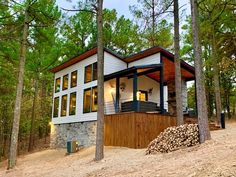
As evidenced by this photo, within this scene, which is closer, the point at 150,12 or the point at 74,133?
the point at 150,12

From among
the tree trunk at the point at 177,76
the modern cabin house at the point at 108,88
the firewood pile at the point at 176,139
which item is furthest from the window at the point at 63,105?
the firewood pile at the point at 176,139

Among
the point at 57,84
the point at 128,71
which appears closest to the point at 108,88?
the point at 128,71

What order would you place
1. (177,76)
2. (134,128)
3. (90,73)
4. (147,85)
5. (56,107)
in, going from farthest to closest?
(56,107)
(147,85)
(90,73)
(134,128)
(177,76)

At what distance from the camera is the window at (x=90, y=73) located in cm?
1656

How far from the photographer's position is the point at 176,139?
8.85 meters

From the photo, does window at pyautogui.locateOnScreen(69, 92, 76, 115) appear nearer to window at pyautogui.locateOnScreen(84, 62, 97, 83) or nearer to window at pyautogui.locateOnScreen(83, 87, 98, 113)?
window at pyautogui.locateOnScreen(83, 87, 98, 113)

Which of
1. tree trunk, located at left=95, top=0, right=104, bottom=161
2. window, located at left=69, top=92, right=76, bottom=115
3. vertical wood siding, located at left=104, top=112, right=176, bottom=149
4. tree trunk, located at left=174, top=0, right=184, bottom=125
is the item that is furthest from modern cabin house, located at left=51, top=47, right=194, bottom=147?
tree trunk, located at left=95, top=0, right=104, bottom=161

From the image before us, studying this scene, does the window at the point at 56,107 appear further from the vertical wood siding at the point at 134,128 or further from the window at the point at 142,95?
the vertical wood siding at the point at 134,128

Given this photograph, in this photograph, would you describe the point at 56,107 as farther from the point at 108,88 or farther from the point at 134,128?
the point at 134,128

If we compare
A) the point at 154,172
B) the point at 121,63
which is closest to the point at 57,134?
the point at 121,63

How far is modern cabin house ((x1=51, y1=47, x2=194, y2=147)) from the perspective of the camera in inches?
591

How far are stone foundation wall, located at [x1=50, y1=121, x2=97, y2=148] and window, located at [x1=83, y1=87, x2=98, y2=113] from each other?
A: 89 cm

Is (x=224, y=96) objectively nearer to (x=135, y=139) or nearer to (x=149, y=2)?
(x=149, y=2)

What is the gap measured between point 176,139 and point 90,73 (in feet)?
30.7
